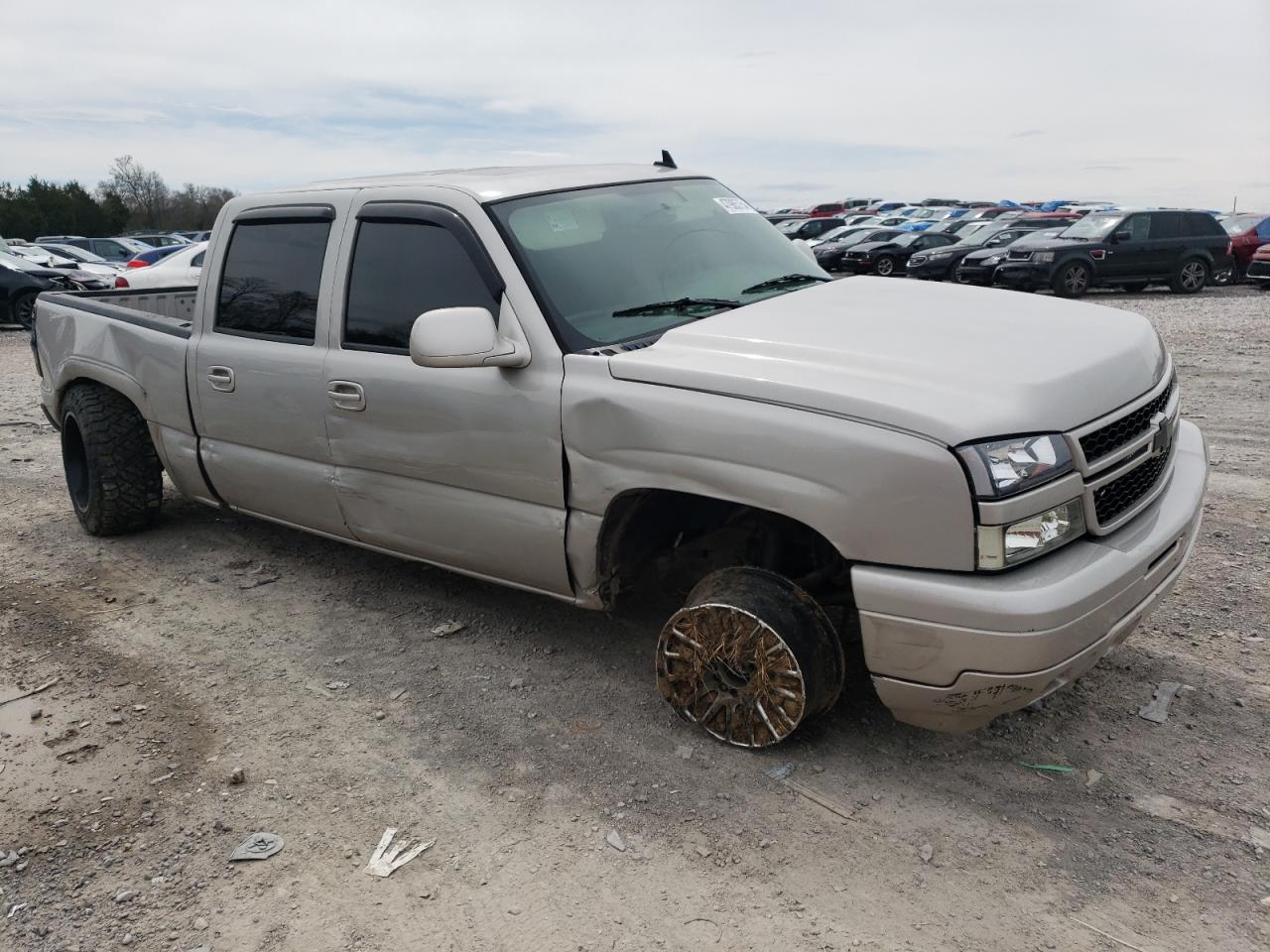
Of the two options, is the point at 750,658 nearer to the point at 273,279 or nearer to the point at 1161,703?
the point at 1161,703

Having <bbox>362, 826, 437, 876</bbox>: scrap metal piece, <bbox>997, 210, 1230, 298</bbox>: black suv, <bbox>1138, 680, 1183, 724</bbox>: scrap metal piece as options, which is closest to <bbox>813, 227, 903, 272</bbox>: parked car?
<bbox>997, 210, 1230, 298</bbox>: black suv

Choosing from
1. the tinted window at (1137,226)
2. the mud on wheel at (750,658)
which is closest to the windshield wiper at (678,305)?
the mud on wheel at (750,658)

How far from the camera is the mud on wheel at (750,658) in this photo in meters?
3.15

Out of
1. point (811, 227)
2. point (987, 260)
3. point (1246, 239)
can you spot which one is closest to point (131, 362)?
point (987, 260)

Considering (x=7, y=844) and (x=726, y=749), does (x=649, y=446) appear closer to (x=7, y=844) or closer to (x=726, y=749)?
(x=726, y=749)

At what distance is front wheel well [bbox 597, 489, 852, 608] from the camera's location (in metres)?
3.36

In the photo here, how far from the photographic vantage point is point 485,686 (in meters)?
3.86

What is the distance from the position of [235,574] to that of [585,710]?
2.29 meters

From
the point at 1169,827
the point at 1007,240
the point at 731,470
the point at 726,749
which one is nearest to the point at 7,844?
the point at 726,749

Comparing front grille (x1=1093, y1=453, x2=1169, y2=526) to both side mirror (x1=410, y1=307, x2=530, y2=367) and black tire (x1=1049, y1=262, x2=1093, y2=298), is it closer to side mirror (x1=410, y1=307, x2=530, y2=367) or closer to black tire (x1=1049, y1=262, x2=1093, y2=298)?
side mirror (x1=410, y1=307, x2=530, y2=367)

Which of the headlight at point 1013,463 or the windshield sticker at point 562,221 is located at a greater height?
the windshield sticker at point 562,221

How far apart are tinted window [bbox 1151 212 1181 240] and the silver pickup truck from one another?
1609cm

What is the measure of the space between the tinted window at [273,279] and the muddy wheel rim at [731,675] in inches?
79.2

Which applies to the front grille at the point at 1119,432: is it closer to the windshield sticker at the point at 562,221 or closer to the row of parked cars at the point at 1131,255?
the windshield sticker at the point at 562,221
